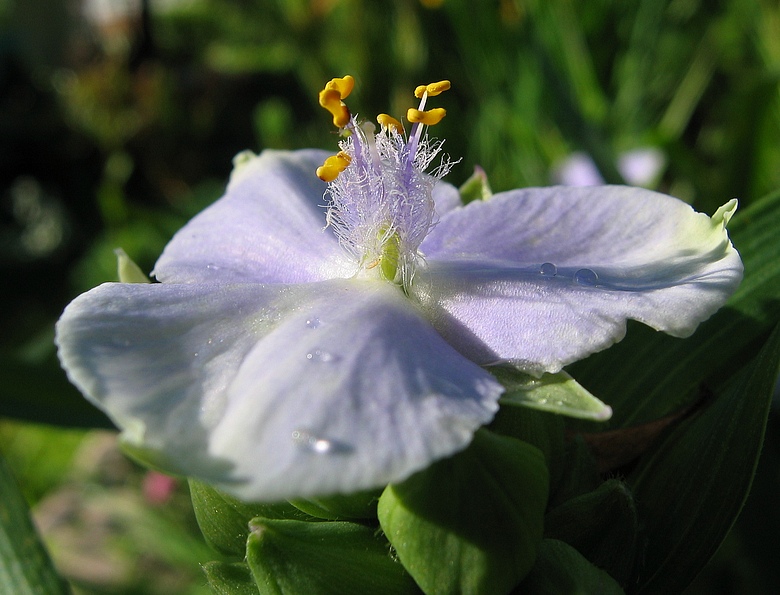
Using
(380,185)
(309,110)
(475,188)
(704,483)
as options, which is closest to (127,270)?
(380,185)

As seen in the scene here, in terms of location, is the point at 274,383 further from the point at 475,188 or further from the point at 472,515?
the point at 475,188

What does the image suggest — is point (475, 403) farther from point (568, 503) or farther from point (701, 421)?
point (701, 421)

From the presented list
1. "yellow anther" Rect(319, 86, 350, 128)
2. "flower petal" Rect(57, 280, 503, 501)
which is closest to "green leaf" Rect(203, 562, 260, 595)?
"flower petal" Rect(57, 280, 503, 501)

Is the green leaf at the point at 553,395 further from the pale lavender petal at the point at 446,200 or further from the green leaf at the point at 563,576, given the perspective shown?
the pale lavender petal at the point at 446,200

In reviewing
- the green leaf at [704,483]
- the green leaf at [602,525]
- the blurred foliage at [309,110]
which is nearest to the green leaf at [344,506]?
the green leaf at [602,525]

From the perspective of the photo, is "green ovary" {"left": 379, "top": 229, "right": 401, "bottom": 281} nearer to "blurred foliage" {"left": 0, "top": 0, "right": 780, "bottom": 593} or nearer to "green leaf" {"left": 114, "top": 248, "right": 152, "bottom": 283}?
"green leaf" {"left": 114, "top": 248, "right": 152, "bottom": 283}
